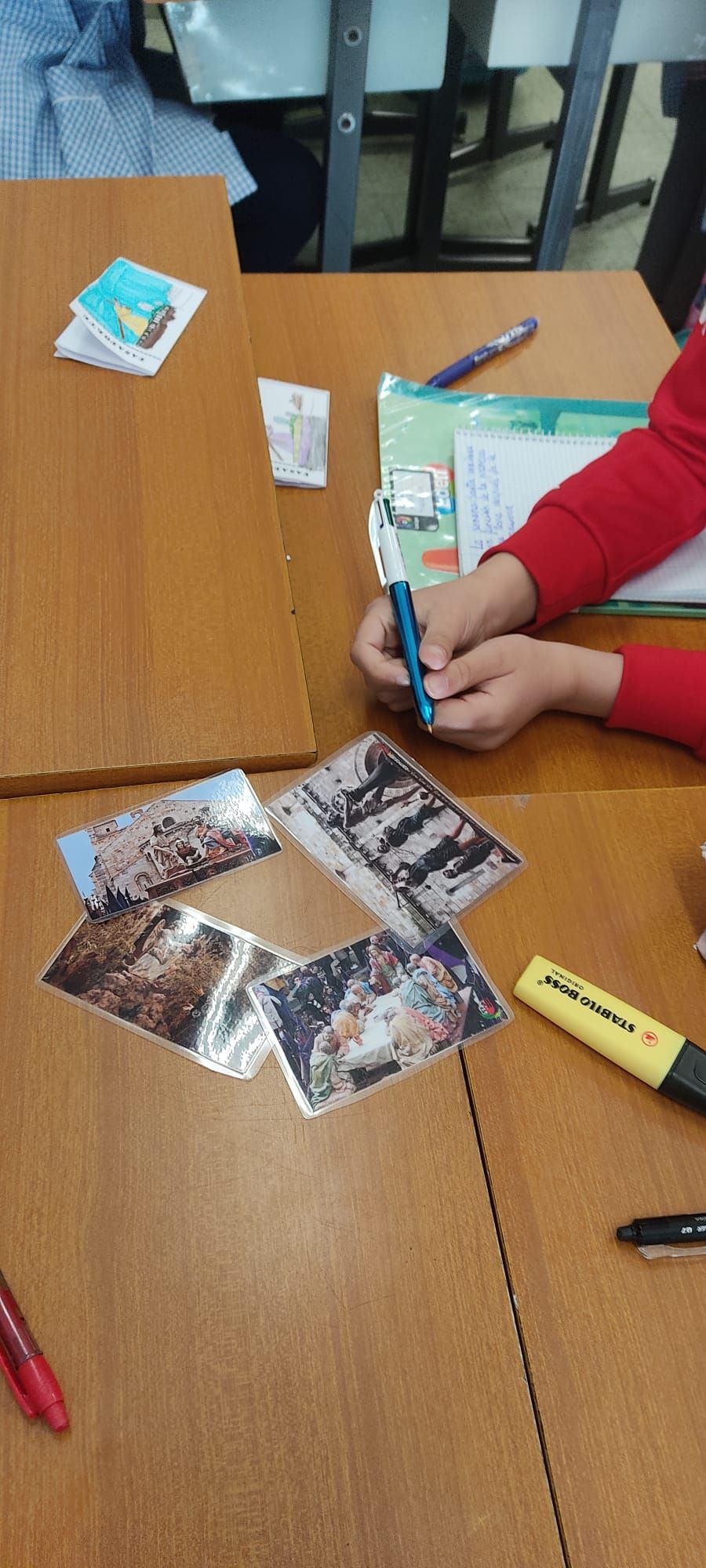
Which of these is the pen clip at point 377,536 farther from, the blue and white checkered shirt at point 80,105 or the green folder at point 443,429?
the blue and white checkered shirt at point 80,105

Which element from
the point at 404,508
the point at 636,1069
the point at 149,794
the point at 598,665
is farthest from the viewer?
the point at 404,508

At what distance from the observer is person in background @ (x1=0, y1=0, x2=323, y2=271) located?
5.77 ft

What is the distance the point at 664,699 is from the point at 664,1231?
0.44 meters

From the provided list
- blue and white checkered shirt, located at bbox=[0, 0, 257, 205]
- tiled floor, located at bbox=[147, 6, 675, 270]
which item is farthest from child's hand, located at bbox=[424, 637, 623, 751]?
tiled floor, located at bbox=[147, 6, 675, 270]

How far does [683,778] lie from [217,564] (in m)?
0.44

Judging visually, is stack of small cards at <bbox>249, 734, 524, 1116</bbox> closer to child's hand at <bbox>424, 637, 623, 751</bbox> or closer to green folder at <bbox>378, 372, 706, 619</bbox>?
child's hand at <bbox>424, 637, 623, 751</bbox>

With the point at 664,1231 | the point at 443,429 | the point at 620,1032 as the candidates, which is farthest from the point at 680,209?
the point at 664,1231

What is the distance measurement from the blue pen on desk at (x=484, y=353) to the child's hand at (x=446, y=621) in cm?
31

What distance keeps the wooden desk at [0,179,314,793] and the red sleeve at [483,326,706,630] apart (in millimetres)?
252

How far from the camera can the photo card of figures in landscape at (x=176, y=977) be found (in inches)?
25.5

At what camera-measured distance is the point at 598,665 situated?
34.6 inches

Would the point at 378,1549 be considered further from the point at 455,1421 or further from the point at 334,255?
the point at 334,255

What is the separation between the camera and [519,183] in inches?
117

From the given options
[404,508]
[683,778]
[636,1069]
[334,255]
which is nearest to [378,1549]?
[636,1069]
